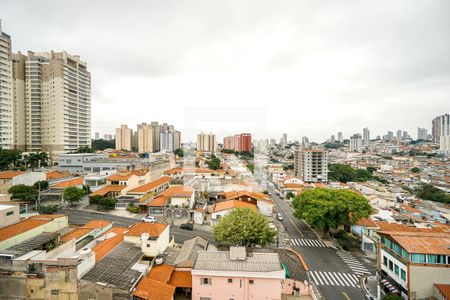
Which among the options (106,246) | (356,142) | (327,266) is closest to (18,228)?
(106,246)

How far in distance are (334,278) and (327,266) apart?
1.94 m

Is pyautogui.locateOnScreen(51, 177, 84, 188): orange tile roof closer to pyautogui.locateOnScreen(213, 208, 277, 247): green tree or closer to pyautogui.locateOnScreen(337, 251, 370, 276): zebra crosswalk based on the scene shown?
pyautogui.locateOnScreen(213, 208, 277, 247): green tree

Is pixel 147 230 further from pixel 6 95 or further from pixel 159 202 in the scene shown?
pixel 6 95

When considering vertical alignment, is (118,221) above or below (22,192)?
below

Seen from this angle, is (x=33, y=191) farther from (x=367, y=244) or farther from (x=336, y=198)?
(x=367, y=244)

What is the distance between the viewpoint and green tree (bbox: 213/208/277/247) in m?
18.0

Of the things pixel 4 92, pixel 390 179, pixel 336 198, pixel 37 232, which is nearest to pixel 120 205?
pixel 37 232

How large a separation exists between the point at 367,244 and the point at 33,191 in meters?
35.4

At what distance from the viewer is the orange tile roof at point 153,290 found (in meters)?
11.4

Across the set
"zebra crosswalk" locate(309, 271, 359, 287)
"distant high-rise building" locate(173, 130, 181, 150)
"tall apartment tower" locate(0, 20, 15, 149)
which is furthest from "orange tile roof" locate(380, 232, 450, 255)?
"distant high-rise building" locate(173, 130, 181, 150)

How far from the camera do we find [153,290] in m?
11.8

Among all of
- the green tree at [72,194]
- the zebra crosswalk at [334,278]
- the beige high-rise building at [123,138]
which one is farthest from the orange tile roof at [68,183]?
the beige high-rise building at [123,138]

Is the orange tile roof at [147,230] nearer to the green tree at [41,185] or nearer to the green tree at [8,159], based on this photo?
the green tree at [41,185]

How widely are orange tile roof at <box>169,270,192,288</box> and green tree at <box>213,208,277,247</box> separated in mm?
4553
